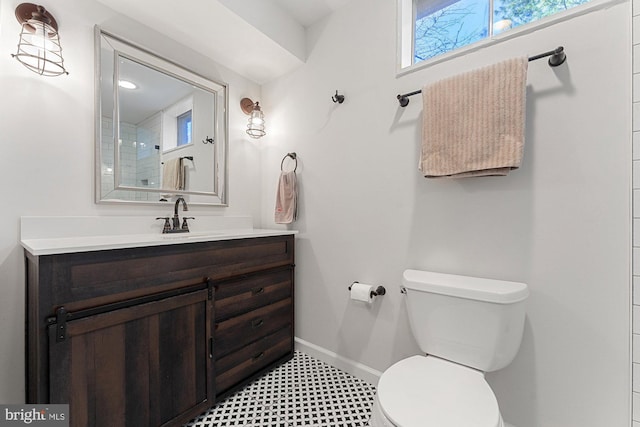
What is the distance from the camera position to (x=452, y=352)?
1153mm

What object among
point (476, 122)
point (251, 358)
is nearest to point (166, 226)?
point (251, 358)

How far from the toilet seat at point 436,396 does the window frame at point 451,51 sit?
142cm

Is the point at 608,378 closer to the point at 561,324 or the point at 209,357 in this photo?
the point at 561,324

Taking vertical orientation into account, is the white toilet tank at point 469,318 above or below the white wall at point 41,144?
below

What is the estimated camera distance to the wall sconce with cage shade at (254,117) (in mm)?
2086

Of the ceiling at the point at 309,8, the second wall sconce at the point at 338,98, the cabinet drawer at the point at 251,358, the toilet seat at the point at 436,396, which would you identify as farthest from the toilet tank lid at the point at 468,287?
the ceiling at the point at 309,8

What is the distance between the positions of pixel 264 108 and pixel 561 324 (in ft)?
7.68

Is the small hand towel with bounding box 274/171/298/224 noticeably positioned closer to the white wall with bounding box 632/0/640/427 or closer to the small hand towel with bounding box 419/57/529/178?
the small hand towel with bounding box 419/57/529/178

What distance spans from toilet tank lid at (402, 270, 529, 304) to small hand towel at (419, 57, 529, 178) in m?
0.49

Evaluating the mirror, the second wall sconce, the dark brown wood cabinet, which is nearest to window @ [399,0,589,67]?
the second wall sconce

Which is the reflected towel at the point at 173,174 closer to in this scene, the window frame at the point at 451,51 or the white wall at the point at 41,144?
the white wall at the point at 41,144

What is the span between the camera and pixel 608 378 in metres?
1.03

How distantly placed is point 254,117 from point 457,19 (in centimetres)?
146

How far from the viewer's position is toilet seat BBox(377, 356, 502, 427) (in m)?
0.79
